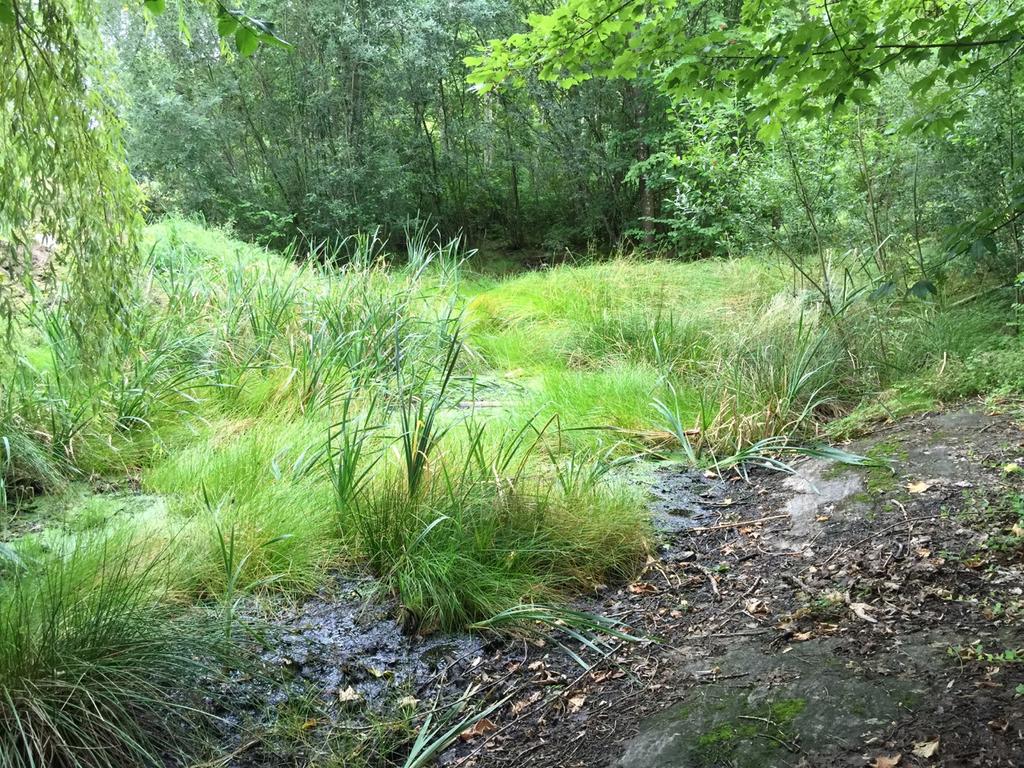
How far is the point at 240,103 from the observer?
40.5 ft

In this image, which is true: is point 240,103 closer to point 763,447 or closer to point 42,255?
point 42,255

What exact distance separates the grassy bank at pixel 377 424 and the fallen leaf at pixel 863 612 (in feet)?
2.91

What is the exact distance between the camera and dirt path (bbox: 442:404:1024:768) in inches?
68.4

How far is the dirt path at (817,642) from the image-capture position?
1736 millimetres

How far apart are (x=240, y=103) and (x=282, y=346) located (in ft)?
30.4

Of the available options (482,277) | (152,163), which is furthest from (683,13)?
(152,163)

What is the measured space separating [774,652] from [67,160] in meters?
2.79

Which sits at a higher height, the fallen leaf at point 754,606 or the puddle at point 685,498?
the fallen leaf at point 754,606

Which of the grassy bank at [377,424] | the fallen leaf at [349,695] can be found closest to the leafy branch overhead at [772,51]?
the grassy bank at [377,424]

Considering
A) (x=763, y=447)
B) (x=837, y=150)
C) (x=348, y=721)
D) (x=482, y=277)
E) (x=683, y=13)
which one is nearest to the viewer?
(x=348, y=721)

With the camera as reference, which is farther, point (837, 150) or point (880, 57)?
point (837, 150)

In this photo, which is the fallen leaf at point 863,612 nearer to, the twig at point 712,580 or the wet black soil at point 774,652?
the wet black soil at point 774,652

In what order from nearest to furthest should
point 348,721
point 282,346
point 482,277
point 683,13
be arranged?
point 348,721
point 683,13
point 282,346
point 482,277

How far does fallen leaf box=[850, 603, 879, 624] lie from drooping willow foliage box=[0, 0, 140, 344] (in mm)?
2850
